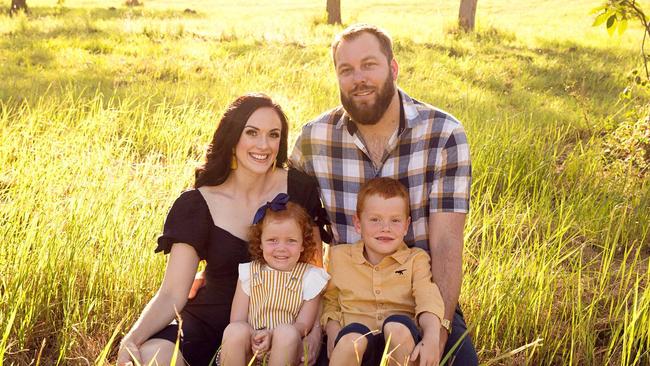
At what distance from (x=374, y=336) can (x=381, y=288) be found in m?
0.32

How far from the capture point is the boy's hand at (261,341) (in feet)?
9.98

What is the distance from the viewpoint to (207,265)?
11.7ft

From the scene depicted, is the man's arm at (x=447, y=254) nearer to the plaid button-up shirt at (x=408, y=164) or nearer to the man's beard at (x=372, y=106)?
the plaid button-up shirt at (x=408, y=164)

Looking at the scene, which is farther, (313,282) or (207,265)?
(207,265)

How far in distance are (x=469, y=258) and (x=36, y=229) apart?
242cm

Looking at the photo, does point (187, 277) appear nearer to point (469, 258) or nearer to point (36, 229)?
point (36, 229)

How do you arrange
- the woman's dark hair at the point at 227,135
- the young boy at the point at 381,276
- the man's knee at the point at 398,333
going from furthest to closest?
the woman's dark hair at the point at 227,135
the young boy at the point at 381,276
the man's knee at the point at 398,333

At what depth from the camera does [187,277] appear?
340cm

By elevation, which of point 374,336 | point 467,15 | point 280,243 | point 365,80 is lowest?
point 374,336

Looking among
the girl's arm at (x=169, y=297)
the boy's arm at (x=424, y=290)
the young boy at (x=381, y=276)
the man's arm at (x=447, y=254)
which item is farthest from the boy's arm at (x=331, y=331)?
the girl's arm at (x=169, y=297)

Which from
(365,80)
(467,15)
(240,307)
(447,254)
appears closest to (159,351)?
(240,307)

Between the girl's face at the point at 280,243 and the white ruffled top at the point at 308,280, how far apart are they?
53 mm

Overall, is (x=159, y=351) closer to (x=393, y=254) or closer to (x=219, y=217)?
(x=219, y=217)

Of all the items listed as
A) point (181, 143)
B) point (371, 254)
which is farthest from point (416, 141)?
point (181, 143)
